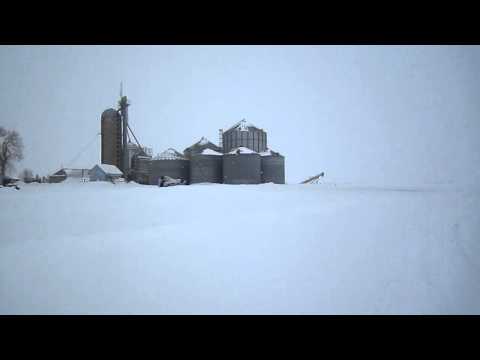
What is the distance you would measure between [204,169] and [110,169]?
17697mm

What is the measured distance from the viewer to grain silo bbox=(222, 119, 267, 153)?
36.8m

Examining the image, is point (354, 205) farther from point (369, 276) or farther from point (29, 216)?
point (29, 216)

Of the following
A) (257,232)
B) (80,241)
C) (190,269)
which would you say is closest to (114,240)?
(80,241)

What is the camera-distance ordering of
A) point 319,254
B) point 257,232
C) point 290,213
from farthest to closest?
point 290,213 < point 257,232 < point 319,254

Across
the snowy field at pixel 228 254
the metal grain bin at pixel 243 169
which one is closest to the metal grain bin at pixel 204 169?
the metal grain bin at pixel 243 169

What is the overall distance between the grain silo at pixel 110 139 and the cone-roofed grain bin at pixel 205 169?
17106mm

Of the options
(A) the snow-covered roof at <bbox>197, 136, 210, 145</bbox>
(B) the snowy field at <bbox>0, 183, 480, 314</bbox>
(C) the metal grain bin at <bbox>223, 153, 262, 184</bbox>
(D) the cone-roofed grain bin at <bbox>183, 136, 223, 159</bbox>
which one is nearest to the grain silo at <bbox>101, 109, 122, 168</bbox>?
(D) the cone-roofed grain bin at <bbox>183, 136, 223, 159</bbox>

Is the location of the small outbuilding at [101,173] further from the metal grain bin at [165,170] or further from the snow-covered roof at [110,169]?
the metal grain bin at [165,170]

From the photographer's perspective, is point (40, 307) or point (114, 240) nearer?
point (40, 307)

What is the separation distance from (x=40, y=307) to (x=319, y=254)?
269 inches

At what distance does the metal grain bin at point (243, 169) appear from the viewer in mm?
32781

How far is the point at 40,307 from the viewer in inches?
206

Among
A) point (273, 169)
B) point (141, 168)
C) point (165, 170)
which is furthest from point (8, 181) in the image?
point (273, 169)
